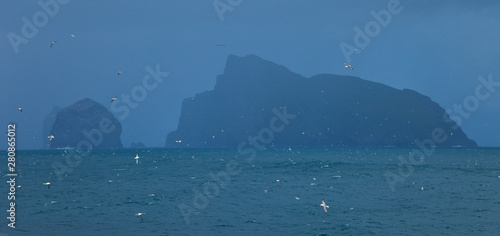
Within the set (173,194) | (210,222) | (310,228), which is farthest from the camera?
(173,194)

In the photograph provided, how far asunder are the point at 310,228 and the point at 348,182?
33402mm

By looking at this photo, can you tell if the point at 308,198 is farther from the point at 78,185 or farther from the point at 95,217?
the point at 78,185

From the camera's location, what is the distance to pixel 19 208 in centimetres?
4041

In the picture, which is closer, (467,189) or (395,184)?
(467,189)

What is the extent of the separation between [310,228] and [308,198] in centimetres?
1522

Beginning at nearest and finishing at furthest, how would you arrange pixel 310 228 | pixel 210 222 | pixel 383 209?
pixel 310 228 → pixel 210 222 → pixel 383 209

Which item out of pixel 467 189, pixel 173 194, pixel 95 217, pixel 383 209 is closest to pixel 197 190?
pixel 173 194

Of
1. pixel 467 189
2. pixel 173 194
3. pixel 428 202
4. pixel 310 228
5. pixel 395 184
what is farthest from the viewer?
pixel 395 184

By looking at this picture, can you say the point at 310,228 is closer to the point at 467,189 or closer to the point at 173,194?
the point at 173,194

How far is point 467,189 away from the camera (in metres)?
54.8

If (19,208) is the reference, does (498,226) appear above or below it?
below

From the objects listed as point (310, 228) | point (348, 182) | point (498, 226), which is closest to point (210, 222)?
point (310, 228)

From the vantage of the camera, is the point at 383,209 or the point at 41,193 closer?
the point at 383,209

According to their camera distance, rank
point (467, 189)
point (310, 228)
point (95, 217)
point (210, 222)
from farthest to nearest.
→ point (467, 189) < point (95, 217) < point (210, 222) < point (310, 228)
